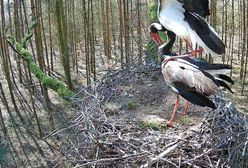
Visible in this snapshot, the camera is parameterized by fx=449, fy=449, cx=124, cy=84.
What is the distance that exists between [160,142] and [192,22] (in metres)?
1.41

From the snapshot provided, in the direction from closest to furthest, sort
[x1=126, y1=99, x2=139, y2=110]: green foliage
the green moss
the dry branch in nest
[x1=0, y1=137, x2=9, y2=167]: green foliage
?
the dry branch in nest < the green moss < [x1=126, y1=99, x2=139, y2=110]: green foliage < [x1=0, y1=137, x2=9, y2=167]: green foliage

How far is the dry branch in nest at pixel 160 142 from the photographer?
4.72 metres

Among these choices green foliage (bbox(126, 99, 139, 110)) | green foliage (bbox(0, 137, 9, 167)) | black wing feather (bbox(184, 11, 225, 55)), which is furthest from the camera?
green foliage (bbox(0, 137, 9, 167))

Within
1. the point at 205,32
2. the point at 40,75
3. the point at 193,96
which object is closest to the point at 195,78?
the point at 193,96

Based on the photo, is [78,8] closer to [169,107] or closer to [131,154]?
[169,107]

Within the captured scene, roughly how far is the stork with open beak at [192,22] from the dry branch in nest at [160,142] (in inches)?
32.8

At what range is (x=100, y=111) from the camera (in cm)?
570

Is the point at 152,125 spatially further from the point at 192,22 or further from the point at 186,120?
the point at 192,22

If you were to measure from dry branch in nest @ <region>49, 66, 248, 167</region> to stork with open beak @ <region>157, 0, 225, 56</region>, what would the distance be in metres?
0.83

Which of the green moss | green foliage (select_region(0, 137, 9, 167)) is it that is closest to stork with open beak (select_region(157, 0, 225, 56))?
the green moss

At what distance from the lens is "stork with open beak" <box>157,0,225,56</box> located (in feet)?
16.3

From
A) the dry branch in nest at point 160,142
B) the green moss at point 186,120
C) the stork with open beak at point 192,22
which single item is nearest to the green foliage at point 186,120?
the green moss at point 186,120

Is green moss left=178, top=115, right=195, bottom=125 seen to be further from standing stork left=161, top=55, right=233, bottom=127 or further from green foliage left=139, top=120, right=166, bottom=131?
standing stork left=161, top=55, right=233, bottom=127

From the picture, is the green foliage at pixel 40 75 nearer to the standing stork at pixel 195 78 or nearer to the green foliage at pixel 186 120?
the green foliage at pixel 186 120
